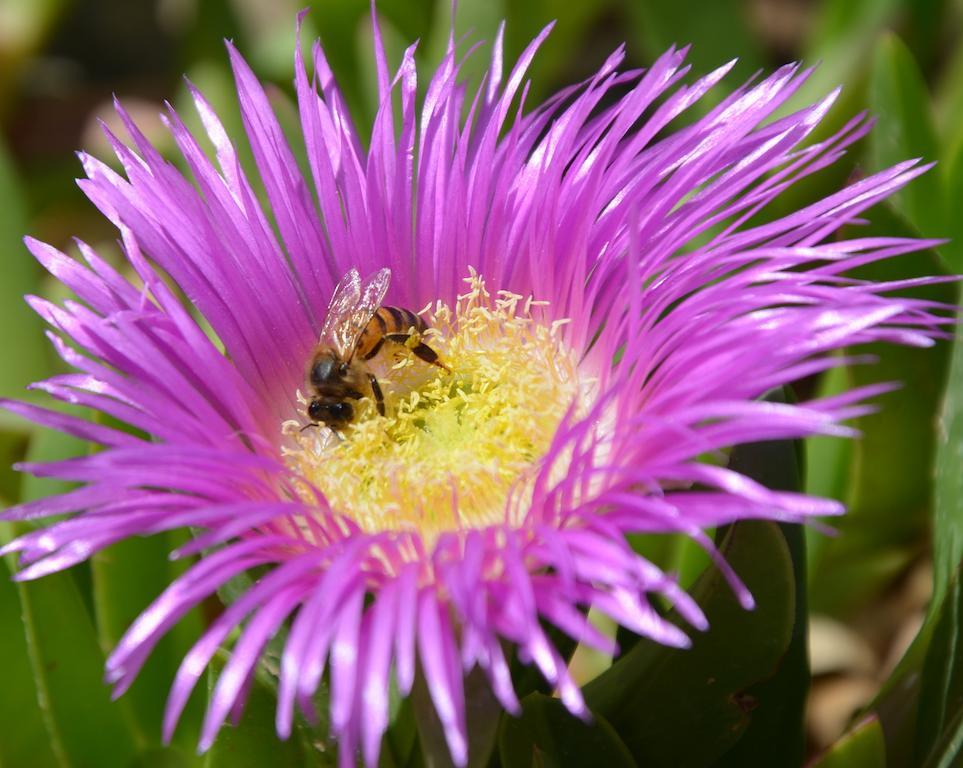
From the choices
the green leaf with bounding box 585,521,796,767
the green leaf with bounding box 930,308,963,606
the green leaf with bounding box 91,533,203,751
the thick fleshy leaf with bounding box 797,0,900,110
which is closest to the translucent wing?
the green leaf with bounding box 91,533,203,751

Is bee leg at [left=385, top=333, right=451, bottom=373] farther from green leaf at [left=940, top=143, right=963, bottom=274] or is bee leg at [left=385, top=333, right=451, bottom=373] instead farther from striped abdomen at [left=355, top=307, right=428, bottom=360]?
green leaf at [left=940, top=143, right=963, bottom=274]

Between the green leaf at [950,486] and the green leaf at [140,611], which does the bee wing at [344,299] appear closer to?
the green leaf at [140,611]

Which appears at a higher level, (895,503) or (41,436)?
(41,436)

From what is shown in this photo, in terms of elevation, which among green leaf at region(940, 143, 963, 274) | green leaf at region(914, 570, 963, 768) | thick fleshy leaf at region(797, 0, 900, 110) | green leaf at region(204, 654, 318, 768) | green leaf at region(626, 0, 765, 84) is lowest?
green leaf at region(914, 570, 963, 768)

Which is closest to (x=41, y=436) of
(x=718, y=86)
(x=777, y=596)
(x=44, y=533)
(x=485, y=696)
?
(x=44, y=533)

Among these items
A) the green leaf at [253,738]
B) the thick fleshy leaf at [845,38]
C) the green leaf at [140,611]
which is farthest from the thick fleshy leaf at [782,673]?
the thick fleshy leaf at [845,38]

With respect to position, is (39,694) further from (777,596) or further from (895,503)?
(895,503)

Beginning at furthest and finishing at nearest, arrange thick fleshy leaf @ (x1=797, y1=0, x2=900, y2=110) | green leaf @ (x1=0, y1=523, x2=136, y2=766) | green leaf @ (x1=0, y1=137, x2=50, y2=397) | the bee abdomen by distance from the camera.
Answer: thick fleshy leaf @ (x1=797, y1=0, x2=900, y2=110) → green leaf @ (x1=0, y1=137, x2=50, y2=397) → the bee abdomen → green leaf @ (x1=0, y1=523, x2=136, y2=766)
